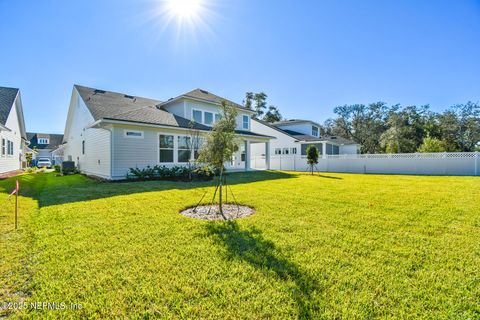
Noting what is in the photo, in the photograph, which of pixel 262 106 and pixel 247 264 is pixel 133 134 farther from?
pixel 262 106

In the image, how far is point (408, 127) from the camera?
116 ft

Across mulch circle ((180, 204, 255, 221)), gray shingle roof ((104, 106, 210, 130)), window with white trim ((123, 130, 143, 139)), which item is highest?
gray shingle roof ((104, 106, 210, 130))

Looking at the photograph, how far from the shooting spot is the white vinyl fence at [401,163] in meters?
16.5

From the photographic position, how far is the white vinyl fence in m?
16.5

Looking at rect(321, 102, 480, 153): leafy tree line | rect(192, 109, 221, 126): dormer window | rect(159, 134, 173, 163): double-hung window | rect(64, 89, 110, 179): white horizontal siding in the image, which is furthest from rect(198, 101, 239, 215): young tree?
rect(321, 102, 480, 153): leafy tree line

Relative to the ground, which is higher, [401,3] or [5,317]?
[401,3]

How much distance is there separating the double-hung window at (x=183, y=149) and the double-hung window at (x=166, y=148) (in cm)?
54

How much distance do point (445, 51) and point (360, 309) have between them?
17.4 metres

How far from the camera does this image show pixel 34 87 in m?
17.1

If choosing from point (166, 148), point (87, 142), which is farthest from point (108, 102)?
point (166, 148)

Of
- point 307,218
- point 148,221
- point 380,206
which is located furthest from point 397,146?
point 148,221

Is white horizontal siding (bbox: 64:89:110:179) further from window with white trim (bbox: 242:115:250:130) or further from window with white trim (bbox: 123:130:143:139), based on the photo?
window with white trim (bbox: 242:115:250:130)

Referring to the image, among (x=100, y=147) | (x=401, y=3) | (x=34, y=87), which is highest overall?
(x=401, y=3)

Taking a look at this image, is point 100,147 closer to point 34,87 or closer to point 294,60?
point 34,87
